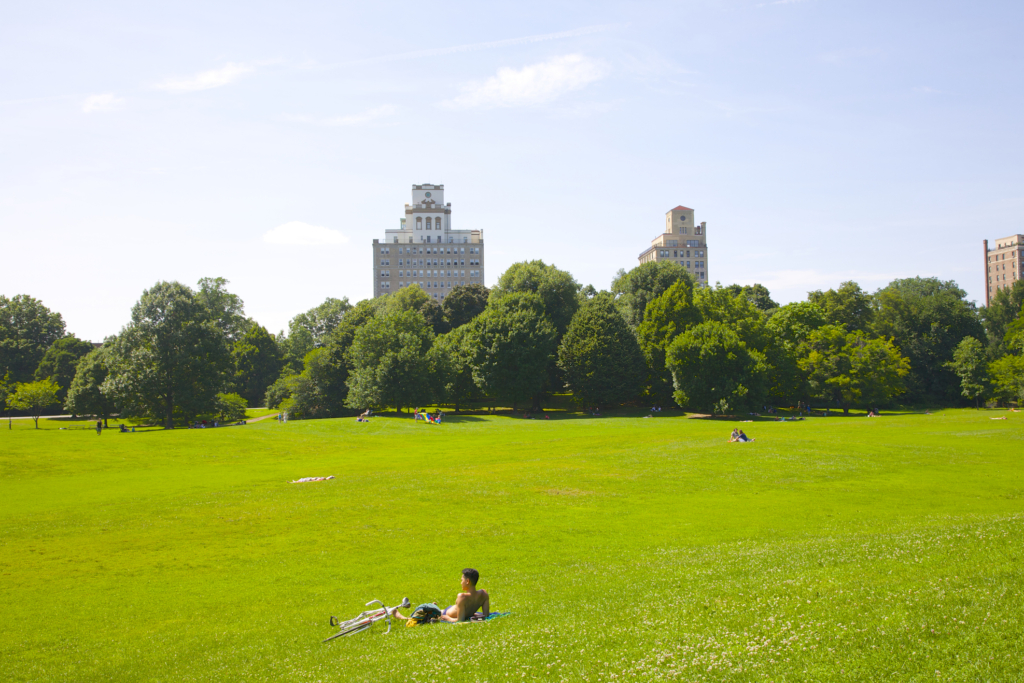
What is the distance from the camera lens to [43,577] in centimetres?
1694

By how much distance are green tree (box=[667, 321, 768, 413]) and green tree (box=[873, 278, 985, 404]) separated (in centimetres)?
3850

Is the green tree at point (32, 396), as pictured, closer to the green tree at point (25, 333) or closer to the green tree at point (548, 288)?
the green tree at point (25, 333)

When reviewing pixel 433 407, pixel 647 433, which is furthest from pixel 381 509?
pixel 433 407

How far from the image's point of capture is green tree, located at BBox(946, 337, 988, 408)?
302 feet

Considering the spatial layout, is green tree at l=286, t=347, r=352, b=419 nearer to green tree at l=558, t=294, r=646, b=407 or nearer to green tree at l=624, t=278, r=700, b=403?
green tree at l=558, t=294, r=646, b=407

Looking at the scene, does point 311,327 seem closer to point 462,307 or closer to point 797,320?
point 462,307

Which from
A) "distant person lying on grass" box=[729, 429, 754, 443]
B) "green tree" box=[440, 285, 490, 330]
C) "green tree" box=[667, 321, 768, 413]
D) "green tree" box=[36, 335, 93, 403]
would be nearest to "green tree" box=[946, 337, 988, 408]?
"green tree" box=[667, 321, 768, 413]

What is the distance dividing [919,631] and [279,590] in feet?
44.8

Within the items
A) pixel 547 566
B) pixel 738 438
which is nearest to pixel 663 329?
pixel 738 438

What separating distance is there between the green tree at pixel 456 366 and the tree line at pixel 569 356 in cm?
23

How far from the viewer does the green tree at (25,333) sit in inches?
4134

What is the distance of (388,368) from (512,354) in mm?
16942

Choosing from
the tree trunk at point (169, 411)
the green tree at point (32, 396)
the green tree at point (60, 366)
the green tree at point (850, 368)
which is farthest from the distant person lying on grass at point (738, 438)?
the green tree at point (60, 366)

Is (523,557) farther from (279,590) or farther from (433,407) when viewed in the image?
(433,407)
